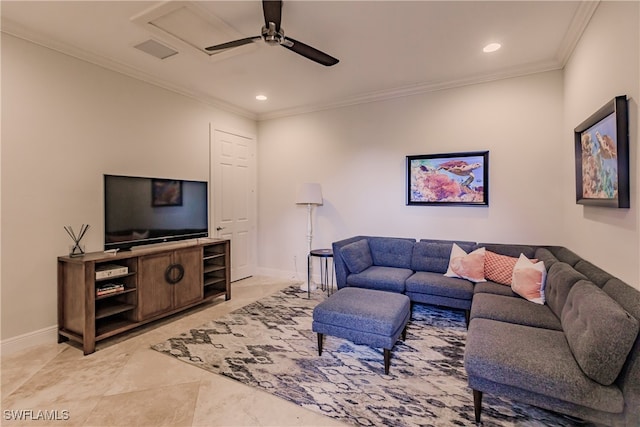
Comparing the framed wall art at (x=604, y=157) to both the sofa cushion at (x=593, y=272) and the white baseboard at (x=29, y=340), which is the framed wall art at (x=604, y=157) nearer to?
the sofa cushion at (x=593, y=272)

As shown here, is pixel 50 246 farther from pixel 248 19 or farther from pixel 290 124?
pixel 290 124

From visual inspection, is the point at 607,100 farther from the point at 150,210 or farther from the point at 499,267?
the point at 150,210

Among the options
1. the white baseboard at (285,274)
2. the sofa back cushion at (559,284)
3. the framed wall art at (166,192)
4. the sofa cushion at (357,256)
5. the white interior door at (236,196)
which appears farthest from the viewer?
the white baseboard at (285,274)

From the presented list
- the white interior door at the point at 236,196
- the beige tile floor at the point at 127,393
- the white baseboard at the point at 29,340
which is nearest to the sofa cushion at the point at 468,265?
the beige tile floor at the point at 127,393

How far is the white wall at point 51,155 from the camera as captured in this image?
261cm

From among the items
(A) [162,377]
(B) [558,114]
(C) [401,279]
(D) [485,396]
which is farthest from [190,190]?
(B) [558,114]

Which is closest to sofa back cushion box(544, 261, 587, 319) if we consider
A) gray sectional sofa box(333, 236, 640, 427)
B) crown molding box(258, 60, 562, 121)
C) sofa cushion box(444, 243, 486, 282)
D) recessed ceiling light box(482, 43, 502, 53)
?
gray sectional sofa box(333, 236, 640, 427)

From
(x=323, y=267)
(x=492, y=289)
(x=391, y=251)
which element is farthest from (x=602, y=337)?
(x=323, y=267)

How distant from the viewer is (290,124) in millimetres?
5020

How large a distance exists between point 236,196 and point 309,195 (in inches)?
51.7

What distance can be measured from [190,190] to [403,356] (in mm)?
3177

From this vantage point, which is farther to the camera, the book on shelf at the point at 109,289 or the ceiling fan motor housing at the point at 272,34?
the book on shelf at the point at 109,289

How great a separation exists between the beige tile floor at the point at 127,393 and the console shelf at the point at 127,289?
213 millimetres

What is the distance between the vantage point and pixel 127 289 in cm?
297
